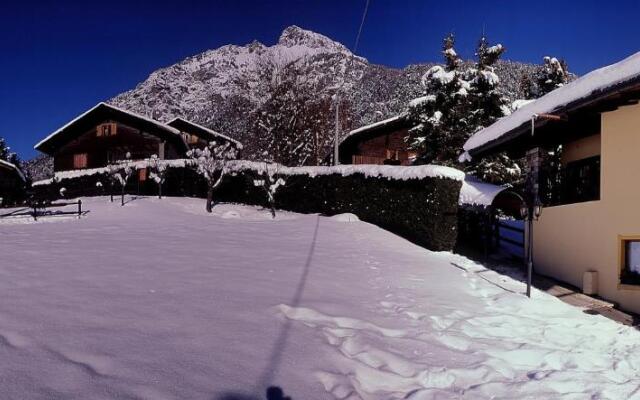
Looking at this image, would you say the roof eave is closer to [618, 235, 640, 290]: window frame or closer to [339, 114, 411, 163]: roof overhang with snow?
[618, 235, 640, 290]: window frame

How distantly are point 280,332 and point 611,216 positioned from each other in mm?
7328

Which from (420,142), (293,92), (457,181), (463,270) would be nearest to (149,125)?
(293,92)

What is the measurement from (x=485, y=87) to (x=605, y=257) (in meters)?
15.6

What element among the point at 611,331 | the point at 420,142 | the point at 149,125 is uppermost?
the point at 149,125

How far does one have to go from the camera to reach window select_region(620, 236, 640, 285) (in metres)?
8.39

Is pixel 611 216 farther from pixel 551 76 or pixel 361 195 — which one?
pixel 551 76

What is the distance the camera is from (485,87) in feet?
75.3

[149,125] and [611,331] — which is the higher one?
[149,125]

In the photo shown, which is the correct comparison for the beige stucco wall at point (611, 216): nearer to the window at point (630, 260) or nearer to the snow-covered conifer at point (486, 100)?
the window at point (630, 260)

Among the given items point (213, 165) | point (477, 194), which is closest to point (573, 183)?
point (477, 194)

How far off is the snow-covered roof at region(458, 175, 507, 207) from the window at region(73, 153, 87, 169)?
33115 mm

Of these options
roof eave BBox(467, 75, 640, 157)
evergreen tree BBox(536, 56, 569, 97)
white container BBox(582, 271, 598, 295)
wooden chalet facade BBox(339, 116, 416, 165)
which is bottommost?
white container BBox(582, 271, 598, 295)

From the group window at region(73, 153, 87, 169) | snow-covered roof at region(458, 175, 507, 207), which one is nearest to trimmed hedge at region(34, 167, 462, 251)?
snow-covered roof at region(458, 175, 507, 207)

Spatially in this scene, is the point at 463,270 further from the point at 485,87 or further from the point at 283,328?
the point at 485,87
